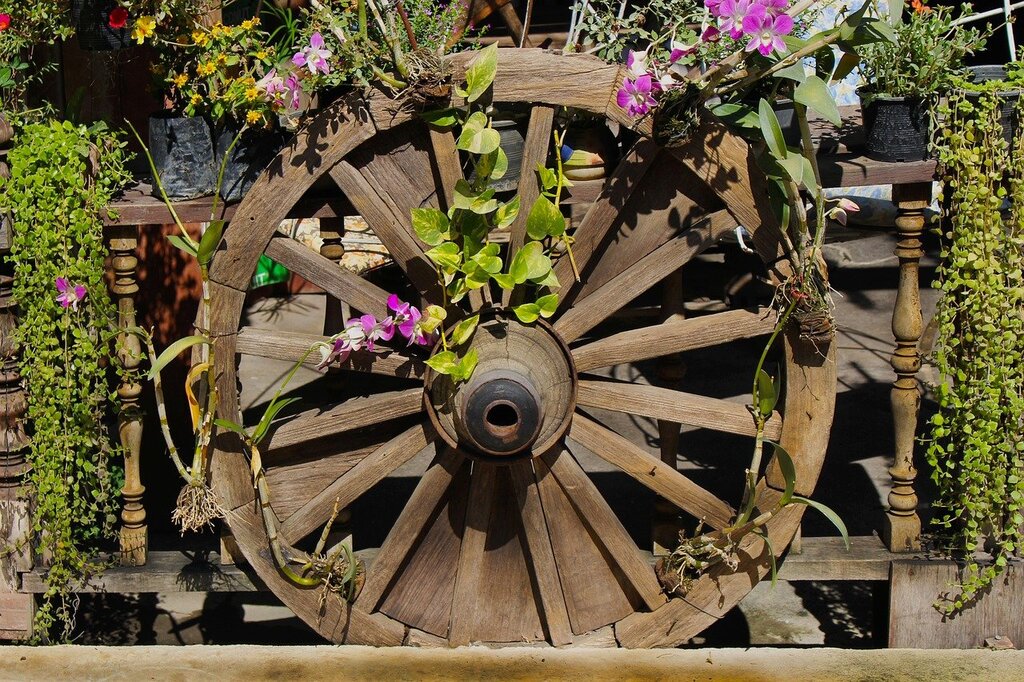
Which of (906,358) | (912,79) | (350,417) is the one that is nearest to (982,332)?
(906,358)

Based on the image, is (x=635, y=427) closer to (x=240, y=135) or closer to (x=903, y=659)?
(x=903, y=659)

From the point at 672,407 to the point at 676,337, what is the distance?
0.60ft

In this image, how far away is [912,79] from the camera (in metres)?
3.02

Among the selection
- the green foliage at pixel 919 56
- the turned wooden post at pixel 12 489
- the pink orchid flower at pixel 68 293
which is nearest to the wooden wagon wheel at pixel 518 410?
the pink orchid flower at pixel 68 293

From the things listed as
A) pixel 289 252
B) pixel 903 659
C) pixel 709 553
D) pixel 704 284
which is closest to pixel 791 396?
pixel 709 553

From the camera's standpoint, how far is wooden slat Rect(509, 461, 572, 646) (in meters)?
3.05

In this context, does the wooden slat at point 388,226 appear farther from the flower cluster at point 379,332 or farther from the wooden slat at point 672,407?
the wooden slat at point 672,407

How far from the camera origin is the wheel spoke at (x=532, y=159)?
2840 millimetres

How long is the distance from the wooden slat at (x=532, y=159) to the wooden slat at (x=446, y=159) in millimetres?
158

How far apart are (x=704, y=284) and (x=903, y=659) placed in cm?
319

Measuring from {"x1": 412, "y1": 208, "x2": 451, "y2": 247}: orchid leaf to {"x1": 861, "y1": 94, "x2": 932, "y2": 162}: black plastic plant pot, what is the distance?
113cm

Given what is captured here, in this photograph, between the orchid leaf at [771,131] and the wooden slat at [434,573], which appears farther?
the wooden slat at [434,573]

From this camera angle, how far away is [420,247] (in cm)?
297

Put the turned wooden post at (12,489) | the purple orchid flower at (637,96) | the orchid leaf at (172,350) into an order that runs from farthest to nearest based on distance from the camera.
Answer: the turned wooden post at (12,489) → the orchid leaf at (172,350) → the purple orchid flower at (637,96)
